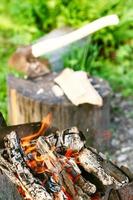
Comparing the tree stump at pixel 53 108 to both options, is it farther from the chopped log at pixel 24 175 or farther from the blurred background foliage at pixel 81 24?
the chopped log at pixel 24 175

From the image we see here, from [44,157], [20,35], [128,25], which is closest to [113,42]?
[128,25]

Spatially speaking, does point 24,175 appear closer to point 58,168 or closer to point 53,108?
point 58,168

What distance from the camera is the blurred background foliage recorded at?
17.4 ft

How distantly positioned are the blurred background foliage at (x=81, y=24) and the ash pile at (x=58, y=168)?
2.27m

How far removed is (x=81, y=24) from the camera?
5.47m

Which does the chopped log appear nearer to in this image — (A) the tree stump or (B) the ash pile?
(B) the ash pile

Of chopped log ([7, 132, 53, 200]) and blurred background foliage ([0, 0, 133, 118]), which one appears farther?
blurred background foliage ([0, 0, 133, 118])

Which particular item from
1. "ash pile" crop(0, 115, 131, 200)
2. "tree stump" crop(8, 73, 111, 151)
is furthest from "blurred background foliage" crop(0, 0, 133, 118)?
"ash pile" crop(0, 115, 131, 200)

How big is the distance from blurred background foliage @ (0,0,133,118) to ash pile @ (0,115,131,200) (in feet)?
7.45

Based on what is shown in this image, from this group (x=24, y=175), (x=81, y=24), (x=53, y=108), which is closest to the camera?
(x=24, y=175)

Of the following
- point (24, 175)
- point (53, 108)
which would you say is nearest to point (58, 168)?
point (24, 175)

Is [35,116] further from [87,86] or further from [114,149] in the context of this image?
[114,149]

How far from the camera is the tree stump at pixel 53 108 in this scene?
405cm

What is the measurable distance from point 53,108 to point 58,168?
1332mm
